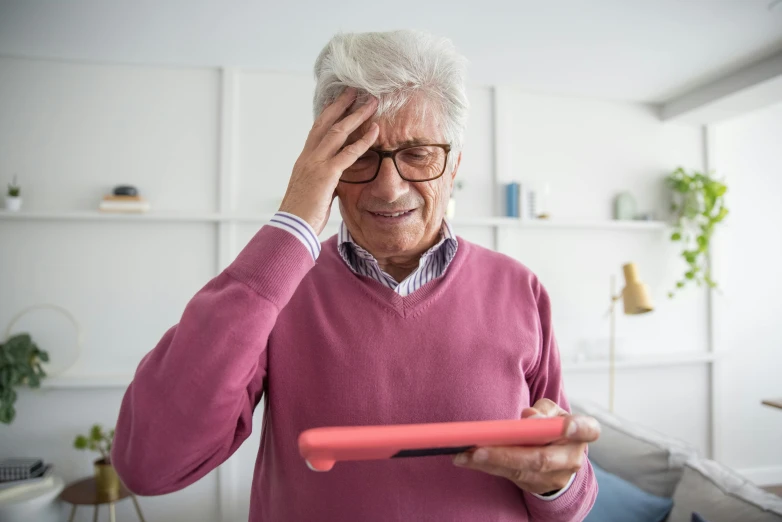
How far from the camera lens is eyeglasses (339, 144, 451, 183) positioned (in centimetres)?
89

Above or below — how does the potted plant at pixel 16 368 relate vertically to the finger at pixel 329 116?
below

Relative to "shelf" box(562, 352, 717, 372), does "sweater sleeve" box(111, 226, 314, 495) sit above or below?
above

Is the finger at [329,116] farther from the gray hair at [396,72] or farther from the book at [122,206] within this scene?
the book at [122,206]

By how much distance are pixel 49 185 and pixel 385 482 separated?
9.66 feet

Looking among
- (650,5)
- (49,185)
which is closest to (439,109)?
A: (650,5)

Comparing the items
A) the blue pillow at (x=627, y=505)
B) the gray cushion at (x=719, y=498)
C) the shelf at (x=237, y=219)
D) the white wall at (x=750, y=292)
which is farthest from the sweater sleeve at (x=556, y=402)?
the white wall at (x=750, y=292)

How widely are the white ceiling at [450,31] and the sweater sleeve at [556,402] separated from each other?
1.88m

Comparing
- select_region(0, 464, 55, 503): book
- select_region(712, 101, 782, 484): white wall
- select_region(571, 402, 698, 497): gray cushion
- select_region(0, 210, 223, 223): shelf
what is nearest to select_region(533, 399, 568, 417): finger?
select_region(571, 402, 698, 497): gray cushion

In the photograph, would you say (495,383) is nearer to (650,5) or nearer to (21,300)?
(650,5)

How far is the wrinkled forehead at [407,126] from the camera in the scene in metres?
0.87

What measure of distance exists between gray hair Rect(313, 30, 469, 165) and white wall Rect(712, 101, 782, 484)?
364 cm

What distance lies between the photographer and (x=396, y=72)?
34.2 inches

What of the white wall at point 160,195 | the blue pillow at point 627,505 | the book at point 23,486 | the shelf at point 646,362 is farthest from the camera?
the shelf at point 646,362

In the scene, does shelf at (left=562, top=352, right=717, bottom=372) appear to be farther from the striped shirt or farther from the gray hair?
the gray hair
